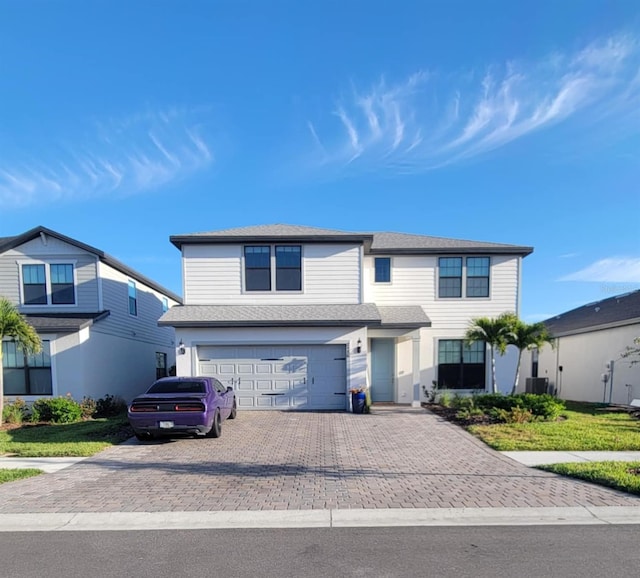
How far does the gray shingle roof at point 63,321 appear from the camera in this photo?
1355cm

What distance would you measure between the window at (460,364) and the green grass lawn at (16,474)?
13384 millimetres

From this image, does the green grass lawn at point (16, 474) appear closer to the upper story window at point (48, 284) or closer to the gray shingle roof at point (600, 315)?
the upper story window at point (48, 284)

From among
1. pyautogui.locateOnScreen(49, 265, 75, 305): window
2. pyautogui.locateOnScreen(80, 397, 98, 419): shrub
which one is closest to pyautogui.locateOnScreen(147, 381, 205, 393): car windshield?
pyautogui.locateOnScreen(80, 397, 98, 419): shrub

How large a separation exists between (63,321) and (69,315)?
68cm

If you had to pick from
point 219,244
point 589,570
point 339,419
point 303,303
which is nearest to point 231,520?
point 589,570

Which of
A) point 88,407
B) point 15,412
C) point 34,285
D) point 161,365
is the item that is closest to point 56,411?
point 88,407

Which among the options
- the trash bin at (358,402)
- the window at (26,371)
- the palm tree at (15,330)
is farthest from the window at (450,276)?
the window at (26,371)

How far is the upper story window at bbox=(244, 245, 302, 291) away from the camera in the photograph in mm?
14492

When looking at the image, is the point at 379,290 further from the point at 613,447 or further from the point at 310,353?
the point at 613,447

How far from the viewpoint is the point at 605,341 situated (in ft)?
55.2

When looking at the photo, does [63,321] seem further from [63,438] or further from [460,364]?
[460,364]

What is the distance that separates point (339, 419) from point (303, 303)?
14.7ft

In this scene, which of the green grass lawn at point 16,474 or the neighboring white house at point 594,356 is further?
the neighboring white house at point 594,356

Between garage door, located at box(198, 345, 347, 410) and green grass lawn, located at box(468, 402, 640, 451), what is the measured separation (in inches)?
200
